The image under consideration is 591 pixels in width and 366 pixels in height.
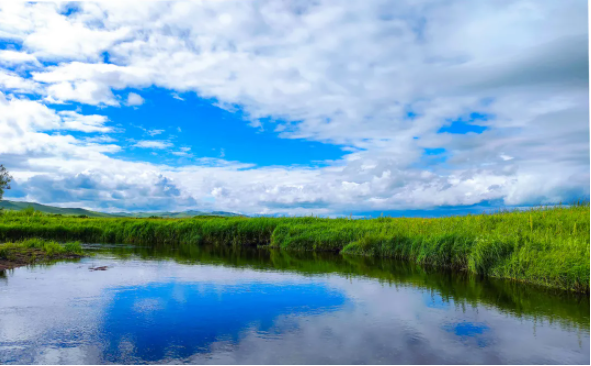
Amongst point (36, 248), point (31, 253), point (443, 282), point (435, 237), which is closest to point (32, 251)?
point (31, 253)

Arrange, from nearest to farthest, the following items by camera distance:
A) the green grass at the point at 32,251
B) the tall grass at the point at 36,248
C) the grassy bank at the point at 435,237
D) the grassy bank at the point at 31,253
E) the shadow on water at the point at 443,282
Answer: the shadow on water at the point at 443,282 → the grassy bank at the point at 435,237 → the grassy bank at the point at 31,253 → the green grass at the point at 32,251 → the tall grass at the point at 36,248

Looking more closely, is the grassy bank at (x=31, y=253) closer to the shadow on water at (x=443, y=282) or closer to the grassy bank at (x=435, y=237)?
→ the shadow on water at (x=443, y=282)

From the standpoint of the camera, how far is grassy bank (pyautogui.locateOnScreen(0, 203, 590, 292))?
10.2m

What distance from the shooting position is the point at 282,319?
285 inches

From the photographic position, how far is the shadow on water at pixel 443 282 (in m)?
7.95

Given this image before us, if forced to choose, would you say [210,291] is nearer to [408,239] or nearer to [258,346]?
[258,346]

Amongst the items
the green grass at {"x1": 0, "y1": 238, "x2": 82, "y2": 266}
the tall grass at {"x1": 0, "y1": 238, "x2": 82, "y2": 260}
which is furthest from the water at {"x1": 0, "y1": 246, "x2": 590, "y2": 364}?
the tall grass at {"x1": 0, "y1": 238, "x2": 82, "y2": 260}

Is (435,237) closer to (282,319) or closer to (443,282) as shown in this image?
(443,282)

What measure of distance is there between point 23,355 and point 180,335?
6.64 feet

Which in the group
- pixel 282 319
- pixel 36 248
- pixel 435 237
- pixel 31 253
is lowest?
pixel 282 319

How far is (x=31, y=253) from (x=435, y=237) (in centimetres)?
1431

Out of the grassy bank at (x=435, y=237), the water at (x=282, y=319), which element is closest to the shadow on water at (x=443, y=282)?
the water at (x=282, y=319)

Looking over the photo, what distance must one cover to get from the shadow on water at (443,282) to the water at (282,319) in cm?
6

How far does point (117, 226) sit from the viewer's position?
26703 millimetres
